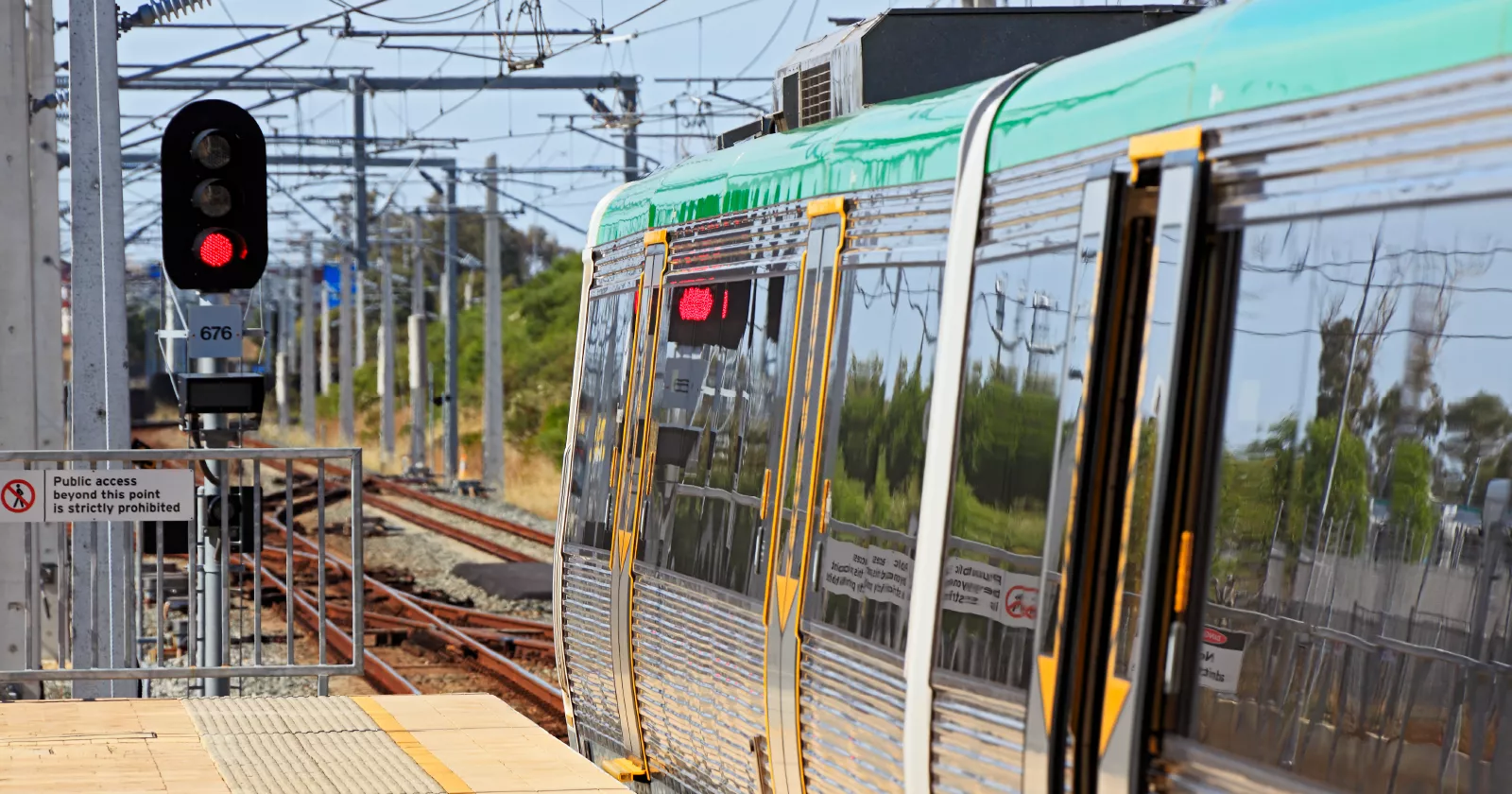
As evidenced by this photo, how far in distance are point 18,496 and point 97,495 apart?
0.35 metres

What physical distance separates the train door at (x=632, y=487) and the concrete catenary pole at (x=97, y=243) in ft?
12.7

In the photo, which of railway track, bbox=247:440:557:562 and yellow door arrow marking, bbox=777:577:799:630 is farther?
railway track, bbox=247:440:557:562

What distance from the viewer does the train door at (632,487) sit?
27.0 feet

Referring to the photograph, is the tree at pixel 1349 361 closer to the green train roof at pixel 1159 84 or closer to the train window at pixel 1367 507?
the train window at pixel 1367 507

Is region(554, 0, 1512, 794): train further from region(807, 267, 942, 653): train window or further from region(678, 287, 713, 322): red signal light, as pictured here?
region(678, 287, 713, 322): red signal light

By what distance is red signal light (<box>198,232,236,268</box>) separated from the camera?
33.8 ft

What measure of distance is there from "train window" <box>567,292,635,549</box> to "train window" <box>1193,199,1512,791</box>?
15.5 ft

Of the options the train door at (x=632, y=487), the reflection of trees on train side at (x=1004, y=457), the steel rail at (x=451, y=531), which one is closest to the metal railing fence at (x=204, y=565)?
the train door at (x=632, y=487)

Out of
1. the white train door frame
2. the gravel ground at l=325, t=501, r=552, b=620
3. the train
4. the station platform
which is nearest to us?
the train

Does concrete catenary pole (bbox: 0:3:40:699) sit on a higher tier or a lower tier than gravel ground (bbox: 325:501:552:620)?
higher

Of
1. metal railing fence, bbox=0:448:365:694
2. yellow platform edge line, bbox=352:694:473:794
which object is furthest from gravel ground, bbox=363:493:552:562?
yellow platform edge line, bbox=352:694:473:794

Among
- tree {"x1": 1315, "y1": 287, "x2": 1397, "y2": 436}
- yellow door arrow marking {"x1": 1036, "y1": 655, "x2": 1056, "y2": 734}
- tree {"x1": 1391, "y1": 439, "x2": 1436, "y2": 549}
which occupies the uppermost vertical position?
tree {"x1": 1315, "y1": 287, "x2": 1397, "y2": 436}

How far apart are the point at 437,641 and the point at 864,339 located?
1184 cm

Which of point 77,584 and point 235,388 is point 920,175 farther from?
point 77,584
